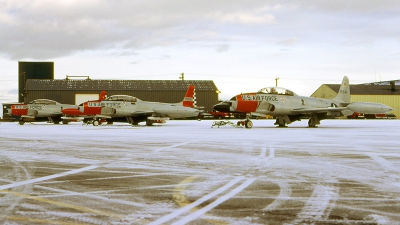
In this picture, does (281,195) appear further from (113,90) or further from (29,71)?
(29,71)

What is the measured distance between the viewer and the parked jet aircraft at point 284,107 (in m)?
28.2

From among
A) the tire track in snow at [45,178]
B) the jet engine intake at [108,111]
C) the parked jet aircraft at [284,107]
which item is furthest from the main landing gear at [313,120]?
the tire track in snow at [45,178]

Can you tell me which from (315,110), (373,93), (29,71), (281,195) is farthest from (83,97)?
(281,195)

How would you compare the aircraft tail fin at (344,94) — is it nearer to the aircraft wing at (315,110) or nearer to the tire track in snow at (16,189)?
the aircraft wing at (315,110)

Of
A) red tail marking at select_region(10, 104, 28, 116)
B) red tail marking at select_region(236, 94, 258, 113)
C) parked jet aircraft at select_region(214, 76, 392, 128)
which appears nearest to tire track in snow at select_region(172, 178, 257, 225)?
parked jet aircraft at select_region(214, 76, 392, 128)

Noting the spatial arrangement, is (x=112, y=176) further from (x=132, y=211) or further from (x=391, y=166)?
(x=391, y=166)

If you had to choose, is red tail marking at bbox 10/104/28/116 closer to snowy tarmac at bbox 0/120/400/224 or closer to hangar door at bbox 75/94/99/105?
snowy tarmac at bbox 0/120/400/224

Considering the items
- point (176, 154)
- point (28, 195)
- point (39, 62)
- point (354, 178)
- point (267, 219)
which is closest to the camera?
point (267, 219)

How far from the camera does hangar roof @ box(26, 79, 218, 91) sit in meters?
69.7

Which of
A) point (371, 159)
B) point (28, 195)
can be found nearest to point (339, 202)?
point (28, 195)

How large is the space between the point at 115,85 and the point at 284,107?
46.8 metres

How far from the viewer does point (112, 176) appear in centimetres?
730

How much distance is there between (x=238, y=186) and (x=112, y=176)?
7.57 feet

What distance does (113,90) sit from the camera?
69.6 metres
